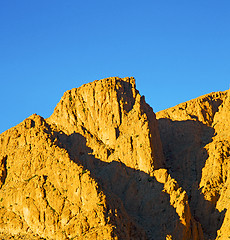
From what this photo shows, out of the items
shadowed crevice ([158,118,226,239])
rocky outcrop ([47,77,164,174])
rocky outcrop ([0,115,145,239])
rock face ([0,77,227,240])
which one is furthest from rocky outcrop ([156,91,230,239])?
rocky outcrop ([0,115,145,239])

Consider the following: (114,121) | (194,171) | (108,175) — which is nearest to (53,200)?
(108,175)

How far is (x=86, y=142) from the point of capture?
620ft

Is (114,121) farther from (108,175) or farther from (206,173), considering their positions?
(206,173)

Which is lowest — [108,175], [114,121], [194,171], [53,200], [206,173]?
[53,200]

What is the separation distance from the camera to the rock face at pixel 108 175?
16712 centimetres

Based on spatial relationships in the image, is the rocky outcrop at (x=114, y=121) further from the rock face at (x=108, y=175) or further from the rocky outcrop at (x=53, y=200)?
the rocky outcrop at (x=53, y=200)

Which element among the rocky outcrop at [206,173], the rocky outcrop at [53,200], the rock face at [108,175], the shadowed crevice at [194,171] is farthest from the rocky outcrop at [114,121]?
the rocky outcrop at [53,200]

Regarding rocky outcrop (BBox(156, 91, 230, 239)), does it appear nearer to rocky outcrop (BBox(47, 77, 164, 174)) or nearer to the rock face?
the rock face

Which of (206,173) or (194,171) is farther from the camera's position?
(194,171)

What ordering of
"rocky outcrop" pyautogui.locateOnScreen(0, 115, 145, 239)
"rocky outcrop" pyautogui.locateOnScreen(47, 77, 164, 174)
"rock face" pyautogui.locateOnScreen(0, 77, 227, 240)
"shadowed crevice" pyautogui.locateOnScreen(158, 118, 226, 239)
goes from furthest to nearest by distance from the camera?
"rocky outcrop" pyautogui.locateOnScreen(47, 77, 164, 174), "shadowed crevice" pyautogui.locateOnScreen(158, 118, 226, 239), "rock face" pyautogui.locateOnScreen(0, 77, 227, 240), "rocky outcrop" pyautogui.locateOnScreen(0, 115, 145, 239)

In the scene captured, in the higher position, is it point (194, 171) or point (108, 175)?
point (194, 171)

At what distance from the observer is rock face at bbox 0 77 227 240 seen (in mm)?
167125

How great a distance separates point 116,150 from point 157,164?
345 inches

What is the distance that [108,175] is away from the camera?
180875 millimetres
